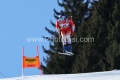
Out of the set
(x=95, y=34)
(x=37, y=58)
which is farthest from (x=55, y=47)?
(x=37, y=58)

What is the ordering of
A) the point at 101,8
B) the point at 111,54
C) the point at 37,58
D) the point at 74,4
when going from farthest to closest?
the point at 74,4
the point at 101,8
the point at 111,54
the point at 37,58

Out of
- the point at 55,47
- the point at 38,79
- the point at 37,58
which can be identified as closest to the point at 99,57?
the point at 55,47

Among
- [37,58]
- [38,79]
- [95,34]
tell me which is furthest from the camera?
[95,34]

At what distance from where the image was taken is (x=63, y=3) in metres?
36.3

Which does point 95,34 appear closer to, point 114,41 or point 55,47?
point 114,41

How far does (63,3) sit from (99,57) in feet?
32.2

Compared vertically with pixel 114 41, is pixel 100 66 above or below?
below

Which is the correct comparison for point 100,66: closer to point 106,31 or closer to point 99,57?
point 99,57

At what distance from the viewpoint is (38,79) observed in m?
12.8

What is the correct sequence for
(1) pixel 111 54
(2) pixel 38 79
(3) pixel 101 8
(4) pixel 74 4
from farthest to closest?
(4) pixel 74 4 < (3) pixel 101 8 < (1) pixel 111 54 < (2) pixel 38 79

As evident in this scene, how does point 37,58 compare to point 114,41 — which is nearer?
point 37,58

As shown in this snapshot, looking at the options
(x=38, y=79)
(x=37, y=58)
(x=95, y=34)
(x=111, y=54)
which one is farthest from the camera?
(x=95, y=34)

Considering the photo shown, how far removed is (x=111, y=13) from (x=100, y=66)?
183 inches

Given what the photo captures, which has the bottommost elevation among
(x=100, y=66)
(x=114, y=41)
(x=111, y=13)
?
(x=100, y=66)
